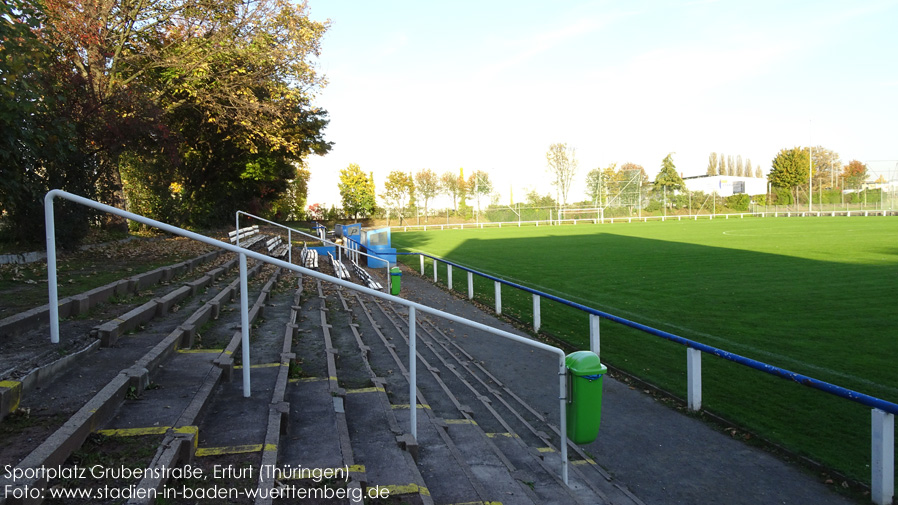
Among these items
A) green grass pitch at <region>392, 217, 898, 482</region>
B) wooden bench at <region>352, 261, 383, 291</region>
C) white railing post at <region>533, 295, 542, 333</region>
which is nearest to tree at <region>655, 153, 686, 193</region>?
green grass pitch at <region>392, 217, 898, 482</region>

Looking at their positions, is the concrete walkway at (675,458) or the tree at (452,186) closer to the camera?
the concrete walkway at (675,458)

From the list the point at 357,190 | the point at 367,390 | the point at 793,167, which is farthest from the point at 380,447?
the point at 793,167

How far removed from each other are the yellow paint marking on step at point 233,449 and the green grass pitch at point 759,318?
4.60 metres

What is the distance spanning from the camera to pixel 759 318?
396 inches

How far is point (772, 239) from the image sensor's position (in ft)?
87.0

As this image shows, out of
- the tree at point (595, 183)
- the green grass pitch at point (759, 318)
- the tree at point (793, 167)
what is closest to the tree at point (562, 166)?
the tree at point (595, 183)

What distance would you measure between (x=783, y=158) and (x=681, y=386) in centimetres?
8712

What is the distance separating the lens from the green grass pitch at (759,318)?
571 centimetres

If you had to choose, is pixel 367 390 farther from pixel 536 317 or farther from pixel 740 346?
pixel 740 346

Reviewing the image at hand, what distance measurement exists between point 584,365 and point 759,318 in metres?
7.97

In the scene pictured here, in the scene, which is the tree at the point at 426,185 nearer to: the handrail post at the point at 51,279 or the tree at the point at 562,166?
the tree at the point at 562,166

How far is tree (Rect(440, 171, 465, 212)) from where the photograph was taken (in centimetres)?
9588

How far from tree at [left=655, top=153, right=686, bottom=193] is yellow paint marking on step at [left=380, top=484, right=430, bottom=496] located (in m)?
86.6

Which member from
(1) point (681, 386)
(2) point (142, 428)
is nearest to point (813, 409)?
(1) point (681, 386)
